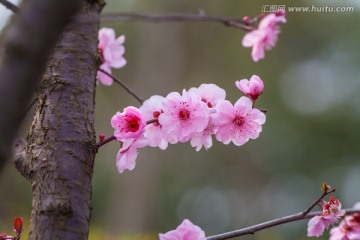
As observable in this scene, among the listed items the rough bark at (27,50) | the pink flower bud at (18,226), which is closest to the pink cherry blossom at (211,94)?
the pink flower bud at (18,226)

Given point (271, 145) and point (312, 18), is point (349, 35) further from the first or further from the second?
point (271, 145)

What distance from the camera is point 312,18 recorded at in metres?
10.4

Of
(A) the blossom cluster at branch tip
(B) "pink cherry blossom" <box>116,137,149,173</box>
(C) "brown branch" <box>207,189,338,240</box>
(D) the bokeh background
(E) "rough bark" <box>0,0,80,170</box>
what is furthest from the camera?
(D) the bokeh background

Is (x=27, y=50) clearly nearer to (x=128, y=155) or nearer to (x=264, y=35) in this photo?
(x=128, y=155)


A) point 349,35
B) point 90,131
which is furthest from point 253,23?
point 349,35

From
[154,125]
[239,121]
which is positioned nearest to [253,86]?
[239,121]

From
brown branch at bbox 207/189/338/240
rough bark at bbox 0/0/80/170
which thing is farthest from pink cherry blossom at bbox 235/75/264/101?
rough bark at bbox 0/0/80/170

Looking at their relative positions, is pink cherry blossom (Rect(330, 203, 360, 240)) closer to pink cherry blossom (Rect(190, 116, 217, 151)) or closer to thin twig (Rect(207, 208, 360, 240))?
thin twig (Rect(207, 208, 360, 240))

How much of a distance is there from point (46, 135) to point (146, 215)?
6.51 meters

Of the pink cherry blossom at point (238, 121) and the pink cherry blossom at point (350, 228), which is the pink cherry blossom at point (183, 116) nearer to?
the pink cherry blossom at point (238, 121)

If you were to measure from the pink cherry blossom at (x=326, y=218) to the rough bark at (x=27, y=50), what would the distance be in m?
0.68

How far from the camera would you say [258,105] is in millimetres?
8617

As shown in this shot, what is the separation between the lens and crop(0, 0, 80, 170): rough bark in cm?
34

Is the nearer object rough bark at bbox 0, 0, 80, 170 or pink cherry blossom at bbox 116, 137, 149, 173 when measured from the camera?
rough bark at bbox 0, 0, 80, 170
